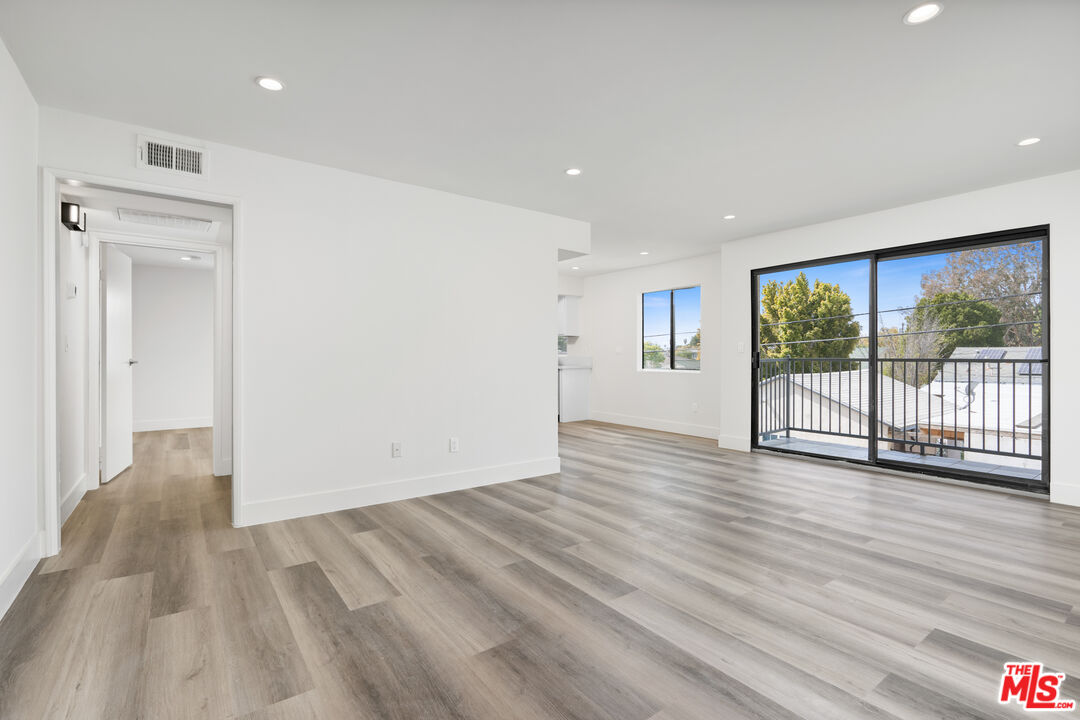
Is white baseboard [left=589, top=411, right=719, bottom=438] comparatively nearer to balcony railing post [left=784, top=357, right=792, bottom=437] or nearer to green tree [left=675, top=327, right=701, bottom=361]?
balcony railing post [left=784, top=357, right=792, bottom=437]

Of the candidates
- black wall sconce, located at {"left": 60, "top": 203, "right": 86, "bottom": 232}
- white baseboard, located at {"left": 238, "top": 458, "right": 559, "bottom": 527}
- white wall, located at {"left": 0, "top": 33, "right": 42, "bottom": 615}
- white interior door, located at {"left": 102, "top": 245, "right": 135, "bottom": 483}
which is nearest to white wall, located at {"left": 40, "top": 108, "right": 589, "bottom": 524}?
white baseboard, located at {"left": 238, "top": 458, "right": 559, "bottom": 527}

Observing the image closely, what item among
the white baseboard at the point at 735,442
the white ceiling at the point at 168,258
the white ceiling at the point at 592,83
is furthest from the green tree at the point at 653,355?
the white ceiling at the point at 168,258

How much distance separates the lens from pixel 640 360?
7.57 metres

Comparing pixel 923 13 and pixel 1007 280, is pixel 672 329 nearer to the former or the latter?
pixel 1007 280

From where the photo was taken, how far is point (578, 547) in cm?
274

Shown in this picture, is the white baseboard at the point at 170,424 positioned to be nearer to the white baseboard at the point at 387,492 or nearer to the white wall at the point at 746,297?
the white baseboard at the point at 387,492

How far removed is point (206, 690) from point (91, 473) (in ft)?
11.1

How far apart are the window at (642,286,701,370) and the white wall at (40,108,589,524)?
10.1ft

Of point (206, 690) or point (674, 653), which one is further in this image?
point (674, 653)

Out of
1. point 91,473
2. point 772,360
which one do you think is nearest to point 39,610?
point 91,473

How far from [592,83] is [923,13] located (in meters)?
1.31

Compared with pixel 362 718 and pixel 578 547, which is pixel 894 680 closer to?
pixel 578 547

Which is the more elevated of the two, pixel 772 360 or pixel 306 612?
pixel 772 360

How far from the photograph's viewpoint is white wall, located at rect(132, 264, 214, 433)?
698cm
